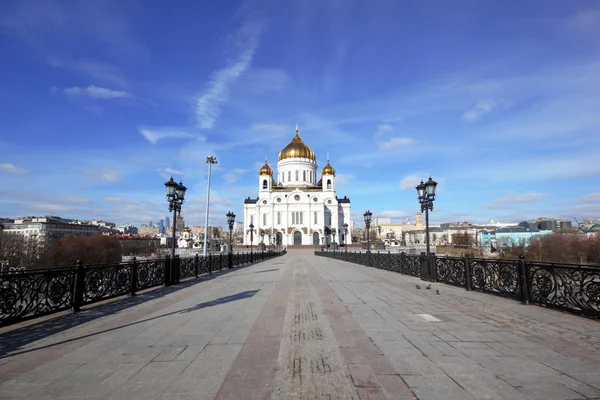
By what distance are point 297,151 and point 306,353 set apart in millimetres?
78118

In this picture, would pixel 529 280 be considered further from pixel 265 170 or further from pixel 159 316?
pixel 265 170

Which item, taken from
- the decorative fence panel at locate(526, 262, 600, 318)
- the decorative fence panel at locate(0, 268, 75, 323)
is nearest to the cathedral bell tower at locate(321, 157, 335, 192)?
the decorative fence panel at locate(526, 262, 600, 318)

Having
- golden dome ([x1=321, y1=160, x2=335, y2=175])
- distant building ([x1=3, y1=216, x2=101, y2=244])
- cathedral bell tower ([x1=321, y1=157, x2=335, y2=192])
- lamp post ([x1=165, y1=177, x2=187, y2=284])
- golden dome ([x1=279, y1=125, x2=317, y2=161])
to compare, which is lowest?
lamp post ([x1=165, y1=177, x2=187, y2=284])

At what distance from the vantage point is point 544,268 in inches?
295

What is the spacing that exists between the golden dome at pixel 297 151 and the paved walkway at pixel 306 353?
74.7 metres

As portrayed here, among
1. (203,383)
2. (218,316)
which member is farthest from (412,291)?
(203,383)

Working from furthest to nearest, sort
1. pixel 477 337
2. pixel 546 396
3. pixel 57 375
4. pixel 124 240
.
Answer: pixel 124 240 < pixel 477 337 < pixel 57 375 < pixel 546 396

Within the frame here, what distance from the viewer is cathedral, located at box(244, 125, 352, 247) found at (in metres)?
Answer: 75.1

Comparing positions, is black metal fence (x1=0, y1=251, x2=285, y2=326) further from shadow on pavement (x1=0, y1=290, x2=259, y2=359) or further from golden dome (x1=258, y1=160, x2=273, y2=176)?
golden dome (x1=258, y1=160, x2=273, y2=176)

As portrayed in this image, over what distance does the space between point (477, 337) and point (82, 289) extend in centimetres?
810

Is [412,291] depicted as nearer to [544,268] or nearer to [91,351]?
[544,268]

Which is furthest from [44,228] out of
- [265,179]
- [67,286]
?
[67,286]

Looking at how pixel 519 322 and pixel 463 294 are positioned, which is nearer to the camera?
pixel 519 322

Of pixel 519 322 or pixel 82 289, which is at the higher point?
pixel 82 289
